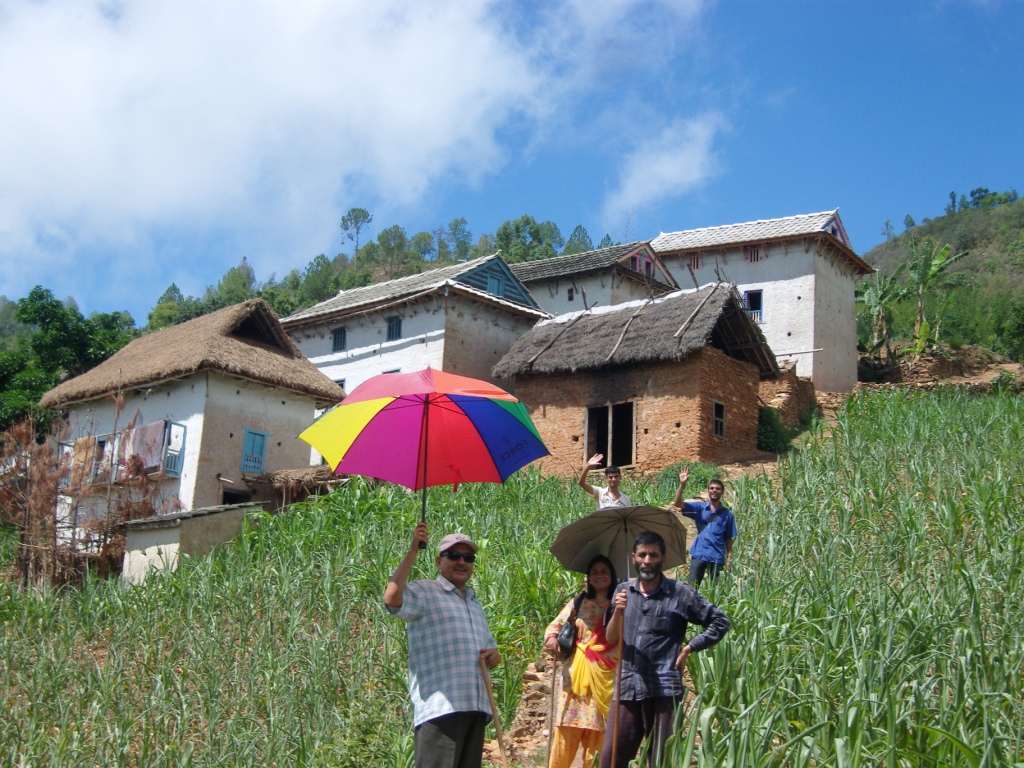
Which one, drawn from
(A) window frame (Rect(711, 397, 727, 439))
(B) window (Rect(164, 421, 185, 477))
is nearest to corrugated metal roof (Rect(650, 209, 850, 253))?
(A) window frame (Rect(711, 397, 727, 439))

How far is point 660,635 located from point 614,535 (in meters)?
0.65

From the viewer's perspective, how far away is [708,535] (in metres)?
7.64

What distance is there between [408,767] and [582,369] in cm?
1326

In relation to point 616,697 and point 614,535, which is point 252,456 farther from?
point 616,697

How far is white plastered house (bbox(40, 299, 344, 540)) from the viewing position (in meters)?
18.7

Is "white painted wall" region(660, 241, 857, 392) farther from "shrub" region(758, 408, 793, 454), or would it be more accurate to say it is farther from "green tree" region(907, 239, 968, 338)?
"shrub" region(758, 408, 793, 454)

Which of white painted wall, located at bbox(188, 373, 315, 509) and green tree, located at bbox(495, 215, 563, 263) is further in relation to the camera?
green tree, located at bbox(495, 215, 563, 263)

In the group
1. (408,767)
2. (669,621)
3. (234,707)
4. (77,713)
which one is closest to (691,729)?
(669,621)

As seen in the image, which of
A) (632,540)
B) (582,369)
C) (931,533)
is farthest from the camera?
(582,369)

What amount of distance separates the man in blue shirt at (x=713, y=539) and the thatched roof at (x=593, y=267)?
16.7 m

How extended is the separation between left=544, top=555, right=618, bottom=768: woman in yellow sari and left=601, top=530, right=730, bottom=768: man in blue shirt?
0.63 ft

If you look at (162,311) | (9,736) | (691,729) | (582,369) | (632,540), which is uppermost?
(162,311)

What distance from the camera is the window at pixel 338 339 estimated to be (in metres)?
24.2

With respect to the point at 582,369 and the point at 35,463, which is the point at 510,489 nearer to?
the point at 582,369
